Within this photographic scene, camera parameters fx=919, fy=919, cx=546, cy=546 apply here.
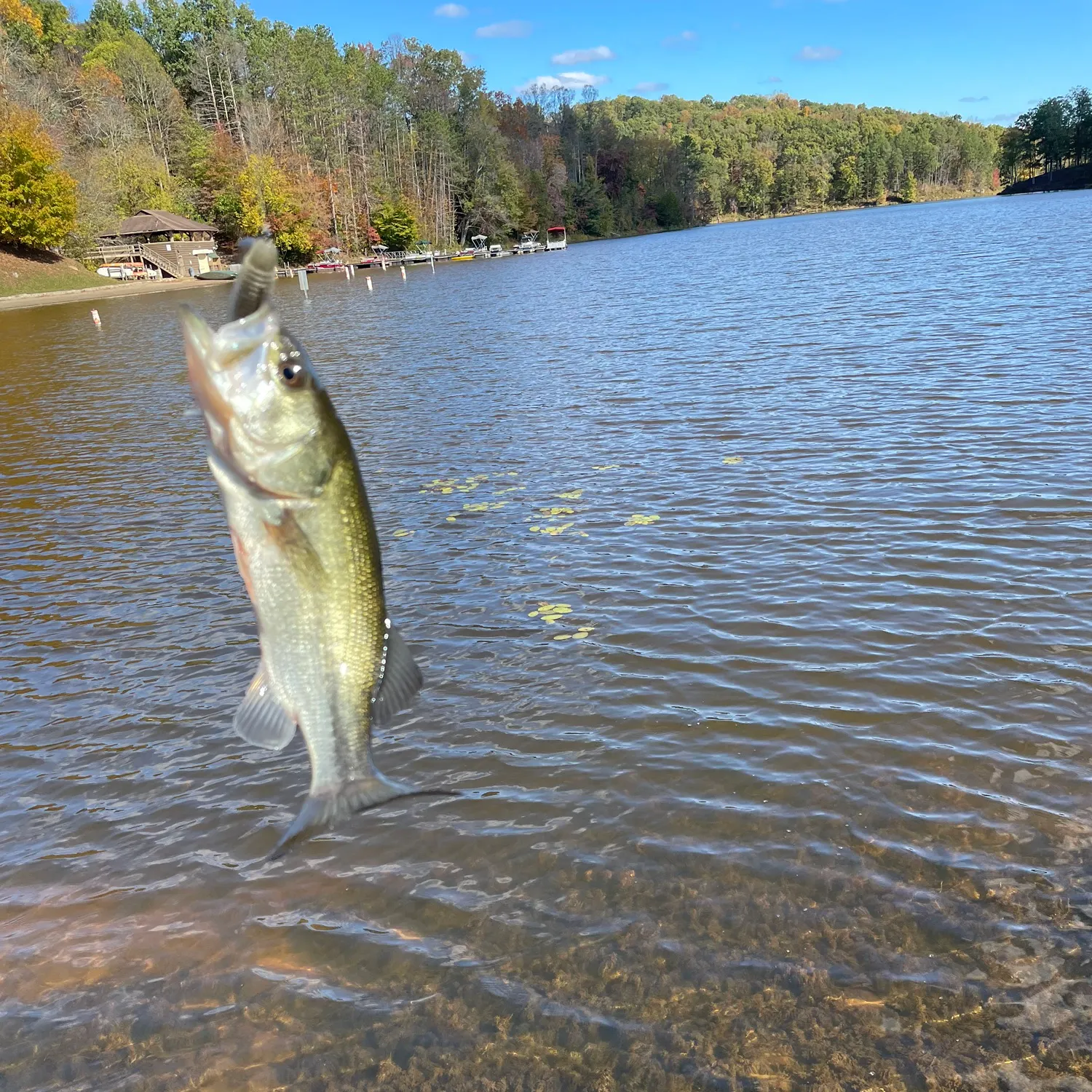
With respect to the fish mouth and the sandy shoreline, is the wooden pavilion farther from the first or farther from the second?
the fish mouth

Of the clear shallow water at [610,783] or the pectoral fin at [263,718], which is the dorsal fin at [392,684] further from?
the clear shallow water at [610,783]

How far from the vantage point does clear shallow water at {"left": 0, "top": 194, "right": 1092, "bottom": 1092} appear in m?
4.73

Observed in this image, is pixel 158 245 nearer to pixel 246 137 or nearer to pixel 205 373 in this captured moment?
pixel 246 137

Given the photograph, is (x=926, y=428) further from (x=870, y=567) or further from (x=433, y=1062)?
(x=433, y=1062)

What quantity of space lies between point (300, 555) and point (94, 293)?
269 feet

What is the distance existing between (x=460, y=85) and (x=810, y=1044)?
159 metres

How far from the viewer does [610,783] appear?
6805 mm

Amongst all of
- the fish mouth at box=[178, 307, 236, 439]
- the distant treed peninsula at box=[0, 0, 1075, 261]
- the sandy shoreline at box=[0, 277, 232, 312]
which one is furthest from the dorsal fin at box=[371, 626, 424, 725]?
the distant treed peninsula at box=[0, 0, 1075, 261]

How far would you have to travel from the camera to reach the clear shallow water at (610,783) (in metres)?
4.73

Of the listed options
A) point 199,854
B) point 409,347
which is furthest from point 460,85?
point 199,854

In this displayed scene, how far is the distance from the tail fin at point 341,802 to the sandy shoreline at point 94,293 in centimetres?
7264

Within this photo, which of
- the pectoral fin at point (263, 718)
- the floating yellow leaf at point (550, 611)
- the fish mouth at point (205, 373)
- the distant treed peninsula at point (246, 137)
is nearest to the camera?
the fish mouth at point (205, 373)

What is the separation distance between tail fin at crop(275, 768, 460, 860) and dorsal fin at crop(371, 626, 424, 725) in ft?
0.82

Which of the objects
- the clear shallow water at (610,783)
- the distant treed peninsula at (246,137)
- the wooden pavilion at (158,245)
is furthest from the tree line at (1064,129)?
the clear shallow water at (610,783)
